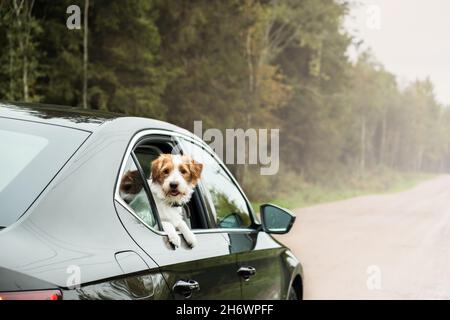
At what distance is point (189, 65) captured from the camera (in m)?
36.1

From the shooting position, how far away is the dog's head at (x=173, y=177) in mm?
3994

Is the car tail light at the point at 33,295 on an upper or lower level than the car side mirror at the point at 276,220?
upper

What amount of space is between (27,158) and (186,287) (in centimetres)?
90

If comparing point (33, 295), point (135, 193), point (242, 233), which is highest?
point (135, 193)

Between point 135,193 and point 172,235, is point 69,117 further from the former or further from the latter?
point 172,235

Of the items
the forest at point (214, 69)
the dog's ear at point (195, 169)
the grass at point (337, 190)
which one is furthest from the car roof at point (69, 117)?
the grass at point (337, 190)

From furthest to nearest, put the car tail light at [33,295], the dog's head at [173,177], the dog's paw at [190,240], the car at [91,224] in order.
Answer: the dog's head at [173,177] → the dog's paw at [190,240] → the car at [91,224] → the car tail light at [33,295]

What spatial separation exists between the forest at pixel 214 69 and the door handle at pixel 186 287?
17.3 m

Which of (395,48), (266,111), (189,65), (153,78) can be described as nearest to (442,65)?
(395,48)

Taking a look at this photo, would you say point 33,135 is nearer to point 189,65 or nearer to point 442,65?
point 189,65

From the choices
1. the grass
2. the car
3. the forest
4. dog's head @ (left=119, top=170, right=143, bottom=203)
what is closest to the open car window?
the car

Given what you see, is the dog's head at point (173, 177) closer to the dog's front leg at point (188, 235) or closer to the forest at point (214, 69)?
the dog's front leg at point (188, 235)

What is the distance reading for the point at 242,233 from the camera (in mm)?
4734

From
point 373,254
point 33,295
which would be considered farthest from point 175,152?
point 373,254
